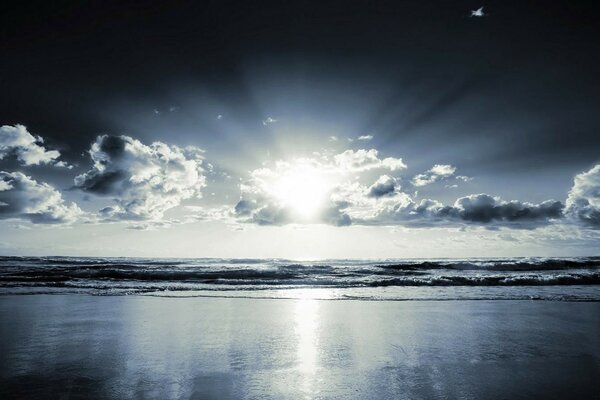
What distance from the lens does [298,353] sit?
6.84 meters

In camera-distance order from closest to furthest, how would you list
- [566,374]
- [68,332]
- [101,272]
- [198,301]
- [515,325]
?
[566,374], [68,332], [515,325], [198,301], [101,272]

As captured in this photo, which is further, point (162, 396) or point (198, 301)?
point (198, 301)

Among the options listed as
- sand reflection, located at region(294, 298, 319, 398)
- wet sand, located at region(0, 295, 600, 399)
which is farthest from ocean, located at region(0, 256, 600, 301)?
wet sand, located at region(0, 295, 600, 399)

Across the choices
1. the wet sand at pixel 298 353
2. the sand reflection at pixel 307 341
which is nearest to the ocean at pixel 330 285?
the sand reflection at pixel 307 341

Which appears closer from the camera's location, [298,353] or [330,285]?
[298,353]

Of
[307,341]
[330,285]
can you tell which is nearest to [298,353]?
[307,341]

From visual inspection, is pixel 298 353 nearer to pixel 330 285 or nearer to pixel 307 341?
pixel 307 341

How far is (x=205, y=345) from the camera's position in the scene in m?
7.34

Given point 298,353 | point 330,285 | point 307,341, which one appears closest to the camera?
point 298,353

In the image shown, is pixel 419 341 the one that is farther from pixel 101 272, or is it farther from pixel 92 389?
pixel 101 272

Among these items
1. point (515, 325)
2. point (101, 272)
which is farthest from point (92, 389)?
point (101, 272)

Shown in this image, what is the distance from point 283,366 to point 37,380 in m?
3.80

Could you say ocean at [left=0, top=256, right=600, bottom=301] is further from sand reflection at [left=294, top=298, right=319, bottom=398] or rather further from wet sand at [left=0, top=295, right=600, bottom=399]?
wet sand at [left=0, top=295, right=600, bottom=399]

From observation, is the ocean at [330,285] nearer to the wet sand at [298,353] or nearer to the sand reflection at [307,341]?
the sand reflection at [307,341]
